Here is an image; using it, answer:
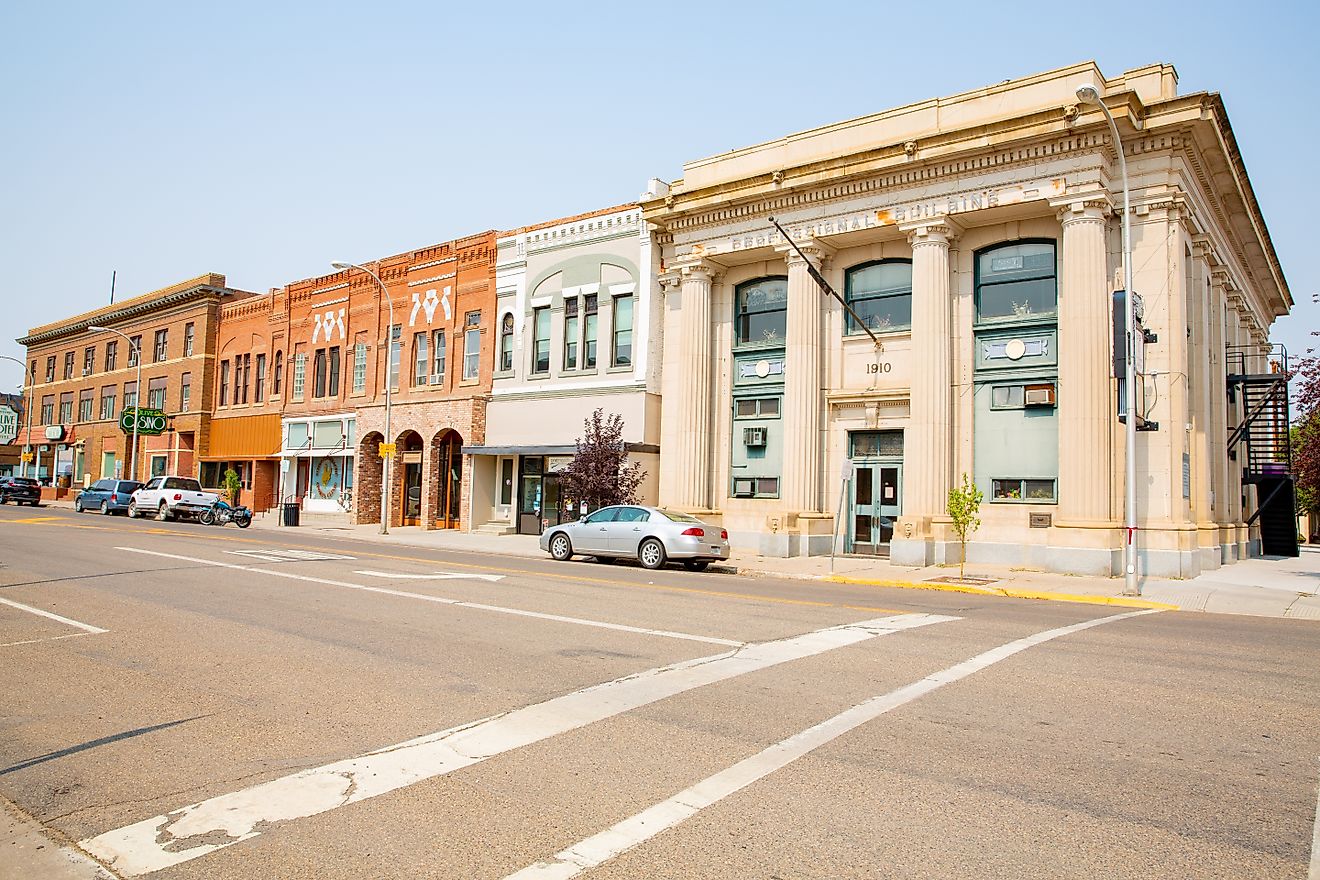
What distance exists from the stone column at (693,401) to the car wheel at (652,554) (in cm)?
635

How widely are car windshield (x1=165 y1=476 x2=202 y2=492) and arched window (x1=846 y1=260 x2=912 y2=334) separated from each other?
92.6 feet

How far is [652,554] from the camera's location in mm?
20797

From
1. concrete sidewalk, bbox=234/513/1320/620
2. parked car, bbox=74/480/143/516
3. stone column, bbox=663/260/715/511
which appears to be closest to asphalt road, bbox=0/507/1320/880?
concrete sidewalk, bbox=234/513/1320/620

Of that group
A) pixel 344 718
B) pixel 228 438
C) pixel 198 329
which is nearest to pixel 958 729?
pixel 344 718

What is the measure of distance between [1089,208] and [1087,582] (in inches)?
339

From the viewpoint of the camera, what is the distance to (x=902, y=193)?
24.2 metres

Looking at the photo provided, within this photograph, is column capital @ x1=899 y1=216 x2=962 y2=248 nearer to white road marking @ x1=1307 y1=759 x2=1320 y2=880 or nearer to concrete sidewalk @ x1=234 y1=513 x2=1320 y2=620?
concrete sidewalk @ x1=234 y1=513 x2=1320 y2=620

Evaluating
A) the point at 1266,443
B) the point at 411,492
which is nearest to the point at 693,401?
the point at 411,492

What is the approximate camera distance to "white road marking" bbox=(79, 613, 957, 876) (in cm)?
442

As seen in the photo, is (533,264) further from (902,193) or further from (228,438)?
(228,438)

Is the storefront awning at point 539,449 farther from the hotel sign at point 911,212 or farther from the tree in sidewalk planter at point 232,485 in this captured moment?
the tree in sidewalk planter at point 232,485

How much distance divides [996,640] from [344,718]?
7151 mm

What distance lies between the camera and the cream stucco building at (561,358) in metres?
29.9

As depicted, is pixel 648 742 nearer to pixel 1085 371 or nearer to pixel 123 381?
pixel 1085 371
